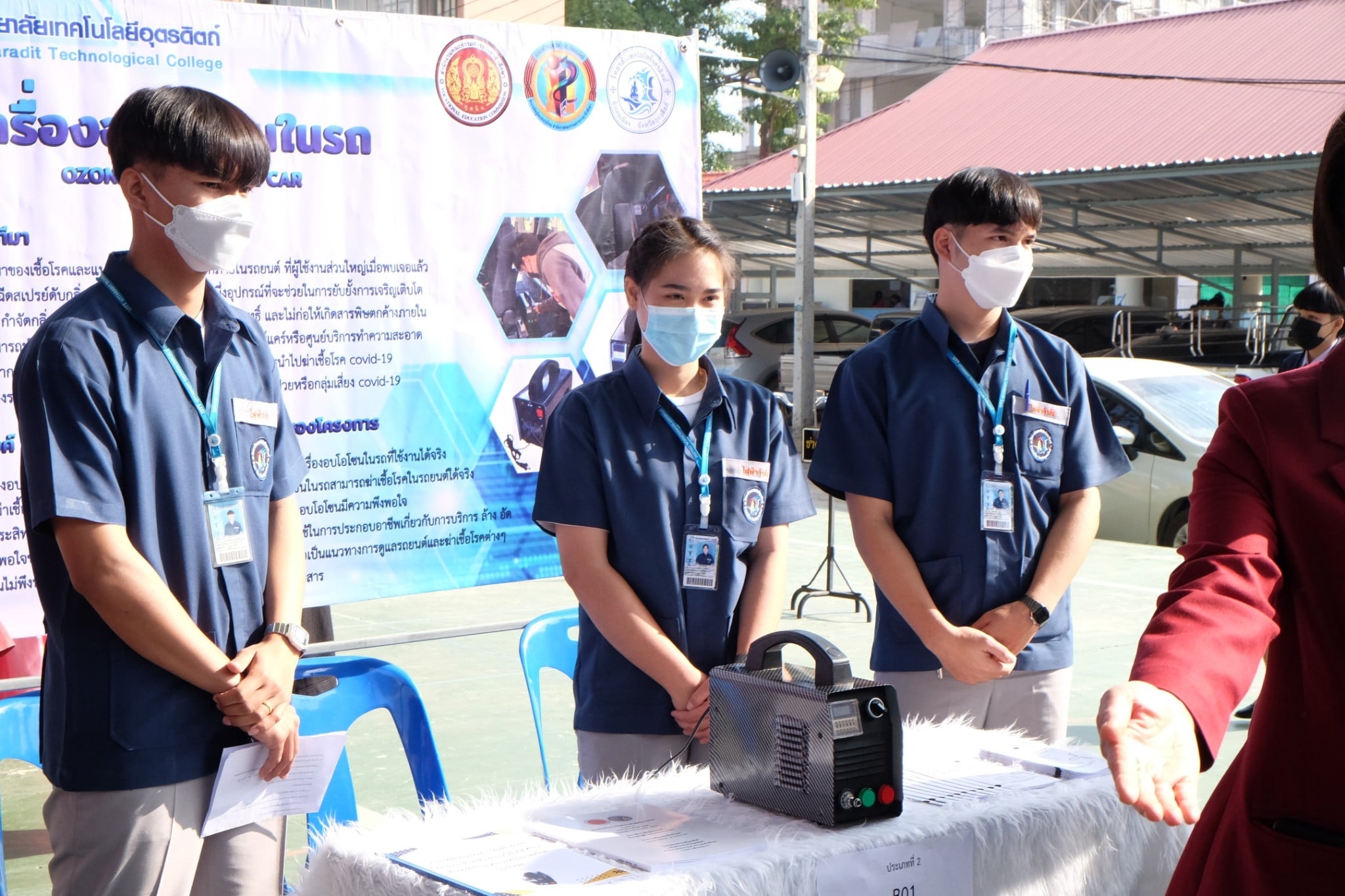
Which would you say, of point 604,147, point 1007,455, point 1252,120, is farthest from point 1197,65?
point 1007,455

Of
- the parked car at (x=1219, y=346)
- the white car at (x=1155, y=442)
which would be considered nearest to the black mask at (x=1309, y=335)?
the white car at (x=1155, y=442)

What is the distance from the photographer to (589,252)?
4.09 meters

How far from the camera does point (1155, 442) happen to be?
840cm

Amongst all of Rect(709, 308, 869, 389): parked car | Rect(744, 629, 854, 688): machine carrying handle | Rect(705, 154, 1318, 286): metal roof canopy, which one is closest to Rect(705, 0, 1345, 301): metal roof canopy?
Rect(705, 154, 1318, 286): metal roof canopy

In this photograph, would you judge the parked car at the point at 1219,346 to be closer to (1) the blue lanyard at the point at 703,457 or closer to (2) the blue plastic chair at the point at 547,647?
(2) the blue plastic chair at the point at 547,647

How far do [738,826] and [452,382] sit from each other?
231cm

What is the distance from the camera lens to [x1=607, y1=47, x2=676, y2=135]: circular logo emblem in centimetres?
410

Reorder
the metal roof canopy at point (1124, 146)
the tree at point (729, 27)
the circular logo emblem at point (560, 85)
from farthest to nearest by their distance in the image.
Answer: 1. the tree at point (729, 27)
2. the metal roof canopy at point (1124, 146)
3. the circular logo emblem at point (560, 85)

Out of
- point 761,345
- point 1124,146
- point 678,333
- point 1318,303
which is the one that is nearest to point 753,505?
point 678,333

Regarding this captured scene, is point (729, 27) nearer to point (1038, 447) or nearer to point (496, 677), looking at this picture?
point (496, 677)

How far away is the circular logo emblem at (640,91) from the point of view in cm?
410

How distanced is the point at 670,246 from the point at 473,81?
1.52 meters

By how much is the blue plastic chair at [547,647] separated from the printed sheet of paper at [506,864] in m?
1.25

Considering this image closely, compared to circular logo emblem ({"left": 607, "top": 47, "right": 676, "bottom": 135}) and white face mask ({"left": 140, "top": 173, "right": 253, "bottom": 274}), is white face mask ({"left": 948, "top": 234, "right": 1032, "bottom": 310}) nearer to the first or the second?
white face mask ({"left": 140, "top": 173, "right": 253, "bottom": 274})
